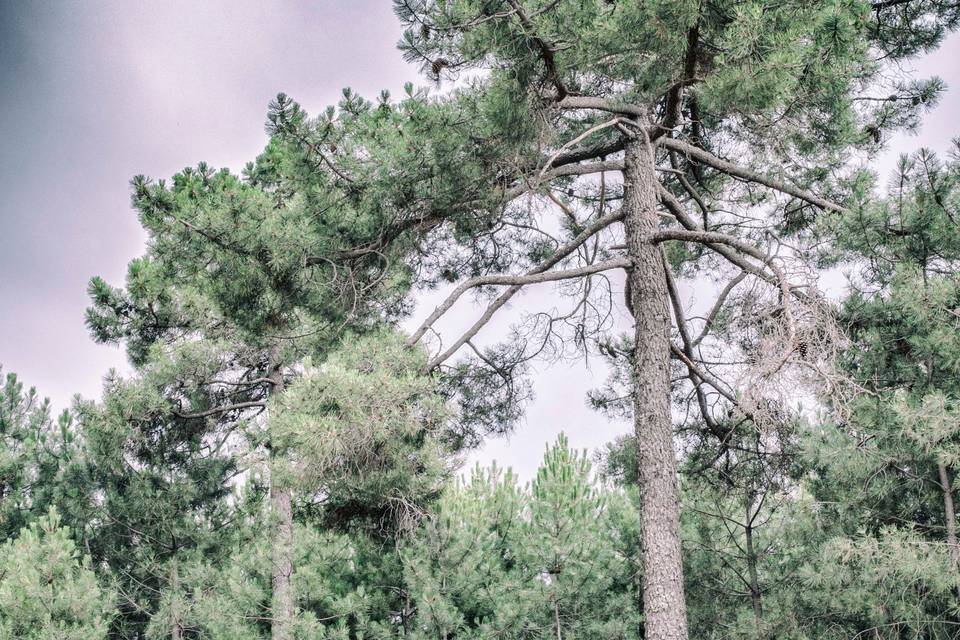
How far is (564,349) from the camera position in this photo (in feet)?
22.5

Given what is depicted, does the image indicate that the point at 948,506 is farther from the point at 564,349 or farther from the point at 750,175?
the point at 564,349

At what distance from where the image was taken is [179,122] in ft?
24.8

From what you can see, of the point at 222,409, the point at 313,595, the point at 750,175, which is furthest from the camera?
the point at 222,409

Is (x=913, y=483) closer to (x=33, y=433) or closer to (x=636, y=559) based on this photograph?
(x=636, y=559)

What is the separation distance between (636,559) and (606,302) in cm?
242

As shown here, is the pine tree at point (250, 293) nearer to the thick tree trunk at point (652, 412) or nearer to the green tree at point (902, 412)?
the thick tree trunk at point (652, 412)

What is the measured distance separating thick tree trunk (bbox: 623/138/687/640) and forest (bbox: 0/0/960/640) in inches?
0.7

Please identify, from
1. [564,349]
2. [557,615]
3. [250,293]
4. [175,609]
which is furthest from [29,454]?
[557,615]

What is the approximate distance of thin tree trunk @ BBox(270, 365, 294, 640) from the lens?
650cm

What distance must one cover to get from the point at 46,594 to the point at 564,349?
5353 mm

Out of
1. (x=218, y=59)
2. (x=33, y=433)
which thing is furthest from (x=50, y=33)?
(x=33, y=433)

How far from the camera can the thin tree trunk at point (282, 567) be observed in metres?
6.50

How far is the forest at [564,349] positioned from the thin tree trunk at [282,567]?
0.06 m

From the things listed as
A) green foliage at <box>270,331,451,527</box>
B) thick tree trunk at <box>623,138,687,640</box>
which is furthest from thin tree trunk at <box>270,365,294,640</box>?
thick tree trunk at <box>623,138,687,640</box>
